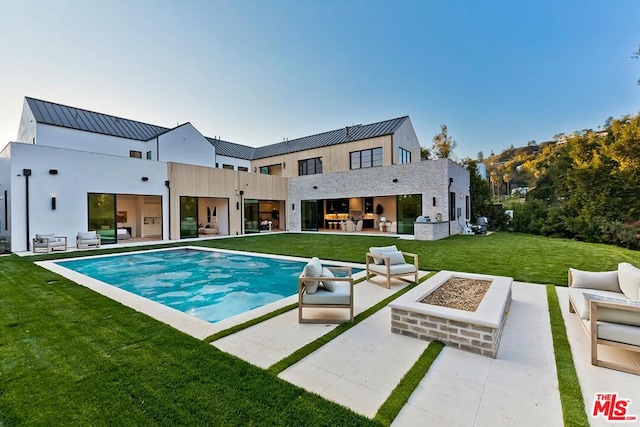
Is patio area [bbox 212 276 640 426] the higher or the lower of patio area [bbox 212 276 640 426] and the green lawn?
the lower

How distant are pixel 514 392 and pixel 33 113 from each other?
71.7 feet

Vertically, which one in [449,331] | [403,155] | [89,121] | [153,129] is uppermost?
[153,129]

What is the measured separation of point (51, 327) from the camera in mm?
3842

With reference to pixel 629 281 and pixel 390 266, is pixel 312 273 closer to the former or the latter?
pixel 390 266

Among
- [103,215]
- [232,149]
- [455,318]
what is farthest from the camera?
[232,149]

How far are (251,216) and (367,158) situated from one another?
8.53 m

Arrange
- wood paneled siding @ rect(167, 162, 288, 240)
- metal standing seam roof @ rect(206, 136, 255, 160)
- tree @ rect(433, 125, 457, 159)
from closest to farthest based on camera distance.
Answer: wood paneled siding @ rect(167, 162, 288, 240) → metal standing seam roof @ rect(206, 136, 255, 160) → tree @ rect(433, 125, 457, 159)

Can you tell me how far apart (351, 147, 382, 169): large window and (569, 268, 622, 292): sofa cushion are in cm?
1548

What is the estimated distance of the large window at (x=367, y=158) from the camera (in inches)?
764

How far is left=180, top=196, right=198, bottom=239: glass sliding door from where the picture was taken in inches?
625

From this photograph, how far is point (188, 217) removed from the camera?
1611 cm

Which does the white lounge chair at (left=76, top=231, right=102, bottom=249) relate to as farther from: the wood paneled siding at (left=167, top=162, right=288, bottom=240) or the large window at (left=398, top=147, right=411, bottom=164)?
the large window at (left=398, top=147, right=411, bottom=164)

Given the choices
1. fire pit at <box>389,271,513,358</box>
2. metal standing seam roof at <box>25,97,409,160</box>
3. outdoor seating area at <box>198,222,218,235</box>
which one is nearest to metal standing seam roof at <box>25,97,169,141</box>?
metal standing seam roof at <box>25,97,409,160</box>

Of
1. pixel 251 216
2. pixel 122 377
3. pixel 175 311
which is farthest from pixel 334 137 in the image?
pixel 122 377
